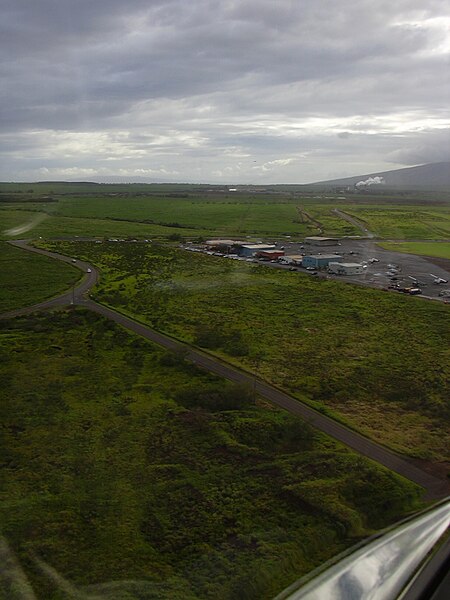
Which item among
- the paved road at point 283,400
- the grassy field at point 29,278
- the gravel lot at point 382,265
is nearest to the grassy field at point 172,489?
the paved road at point 283,400

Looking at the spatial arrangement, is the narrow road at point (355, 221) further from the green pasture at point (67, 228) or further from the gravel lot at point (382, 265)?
the green pasture at point (67, 228)

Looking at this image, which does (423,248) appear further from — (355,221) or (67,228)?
(67,228)

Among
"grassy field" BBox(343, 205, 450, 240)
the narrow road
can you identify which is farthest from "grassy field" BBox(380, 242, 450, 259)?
the narrow road

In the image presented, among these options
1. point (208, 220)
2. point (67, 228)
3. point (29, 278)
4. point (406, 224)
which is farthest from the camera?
point (208, 220)

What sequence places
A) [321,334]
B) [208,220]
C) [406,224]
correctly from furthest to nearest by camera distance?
[208,220], [406,224], [321,334]

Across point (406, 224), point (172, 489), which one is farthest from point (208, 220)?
point (172, 489)

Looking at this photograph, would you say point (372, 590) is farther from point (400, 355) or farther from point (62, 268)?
point (62, 268)

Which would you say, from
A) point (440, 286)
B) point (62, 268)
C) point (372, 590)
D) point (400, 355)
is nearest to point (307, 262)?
point (440, 286)
